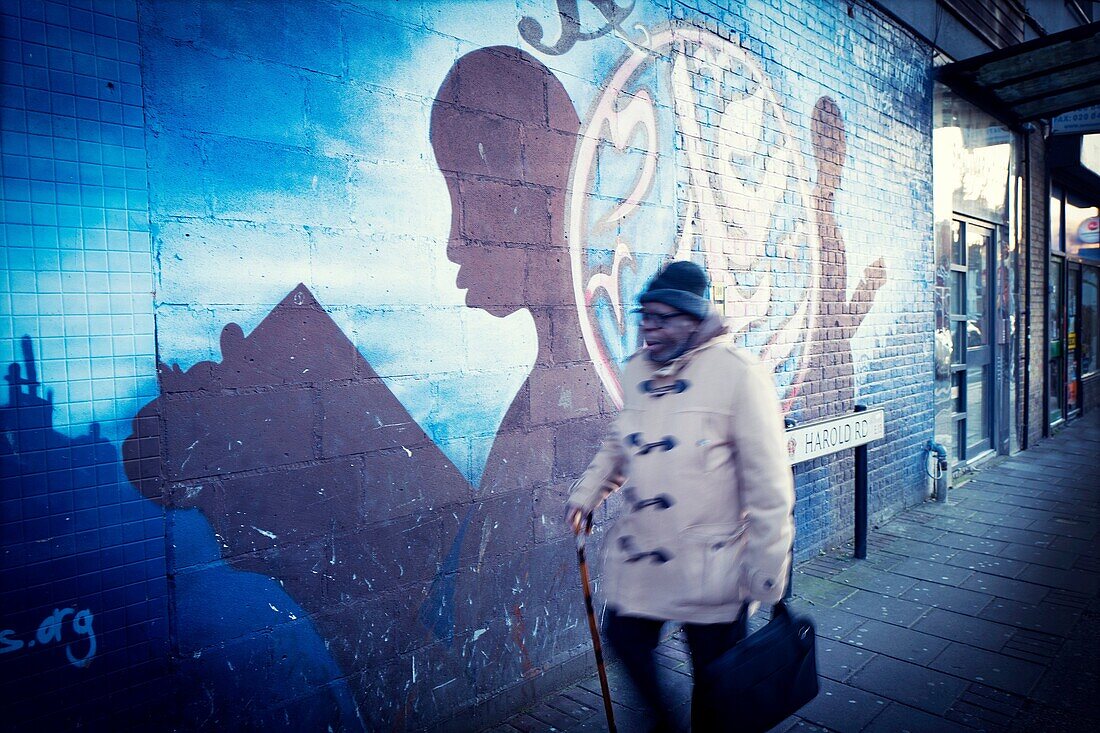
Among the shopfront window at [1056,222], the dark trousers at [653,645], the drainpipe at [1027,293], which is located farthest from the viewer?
the shopfront window at [1056,222]

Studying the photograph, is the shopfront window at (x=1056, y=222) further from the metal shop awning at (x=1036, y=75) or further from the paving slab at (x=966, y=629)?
the paving slab at (x=966, y=629)

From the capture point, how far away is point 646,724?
7.70ft

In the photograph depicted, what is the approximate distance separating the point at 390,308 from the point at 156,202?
880mm

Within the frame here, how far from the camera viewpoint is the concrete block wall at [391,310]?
222cm

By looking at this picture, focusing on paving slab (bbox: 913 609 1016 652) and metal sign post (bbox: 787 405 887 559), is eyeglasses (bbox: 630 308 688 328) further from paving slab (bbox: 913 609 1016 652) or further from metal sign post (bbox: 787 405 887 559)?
paving slab (bbox: 913 609 1016 652)

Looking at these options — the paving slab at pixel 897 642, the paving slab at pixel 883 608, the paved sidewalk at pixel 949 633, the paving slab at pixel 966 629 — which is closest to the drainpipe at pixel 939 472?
Answer: the paved sidewalk at pixel 949 633

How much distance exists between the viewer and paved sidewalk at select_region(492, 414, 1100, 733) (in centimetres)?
305

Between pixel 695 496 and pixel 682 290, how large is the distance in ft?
2.15

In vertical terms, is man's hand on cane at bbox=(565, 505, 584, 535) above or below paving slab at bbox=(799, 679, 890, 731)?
above

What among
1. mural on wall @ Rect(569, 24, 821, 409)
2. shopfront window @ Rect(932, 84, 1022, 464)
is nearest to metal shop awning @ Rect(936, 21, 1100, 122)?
shopfront window @ Rect(932, 84, 1022, 464)

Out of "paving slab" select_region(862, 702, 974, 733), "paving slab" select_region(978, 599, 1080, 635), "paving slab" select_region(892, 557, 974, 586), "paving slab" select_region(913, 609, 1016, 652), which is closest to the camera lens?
"paving slab" select_region(862, 702, 974, 733)

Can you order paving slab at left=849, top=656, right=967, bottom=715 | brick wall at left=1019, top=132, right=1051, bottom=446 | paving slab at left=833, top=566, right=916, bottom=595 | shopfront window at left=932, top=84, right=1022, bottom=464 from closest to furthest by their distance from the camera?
paving slab at left=849, top=656, right=967, bottom=715 < paving slab at left=833, top=566, right=916, bottom=595 < shopfront window at left=932, top=84, right=1022, bottom=464 < brick wall at left=1019, top=132, right=1051, bottom=446

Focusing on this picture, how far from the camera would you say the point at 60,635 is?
6.55 ft

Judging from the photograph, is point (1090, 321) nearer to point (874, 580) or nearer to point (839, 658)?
point (874, 580)
